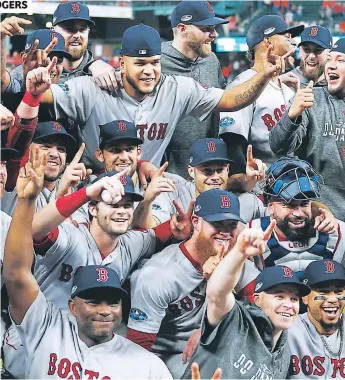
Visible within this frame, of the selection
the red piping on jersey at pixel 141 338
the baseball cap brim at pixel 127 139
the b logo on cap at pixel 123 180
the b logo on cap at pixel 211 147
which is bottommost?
the red piping on jersey at pixel 141 338

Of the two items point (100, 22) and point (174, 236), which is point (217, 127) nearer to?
point (174, 236)

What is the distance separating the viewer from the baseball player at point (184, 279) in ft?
19.9

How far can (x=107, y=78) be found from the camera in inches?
254

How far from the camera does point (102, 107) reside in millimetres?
6457

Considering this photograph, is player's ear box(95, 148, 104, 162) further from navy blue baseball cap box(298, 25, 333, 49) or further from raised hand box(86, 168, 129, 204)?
navy blue baseball cap box(298, 25, 333, 49)

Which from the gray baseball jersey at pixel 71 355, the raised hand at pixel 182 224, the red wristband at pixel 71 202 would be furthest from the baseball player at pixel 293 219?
the red wristband at pixel 71 202

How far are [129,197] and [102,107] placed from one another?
72cm

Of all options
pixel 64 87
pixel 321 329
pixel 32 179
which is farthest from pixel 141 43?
pixel 321 329

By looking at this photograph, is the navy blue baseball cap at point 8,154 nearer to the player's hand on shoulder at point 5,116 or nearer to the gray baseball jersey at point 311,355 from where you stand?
the player's hand on shoulder at point 5,116

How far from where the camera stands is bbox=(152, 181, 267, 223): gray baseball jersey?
21.1ft

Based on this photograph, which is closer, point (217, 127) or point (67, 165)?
point (67, 165)

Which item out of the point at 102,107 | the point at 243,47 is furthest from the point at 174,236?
the point at 243,47

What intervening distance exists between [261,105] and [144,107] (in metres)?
0.81

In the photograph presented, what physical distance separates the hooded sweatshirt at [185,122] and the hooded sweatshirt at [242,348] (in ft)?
3.78
